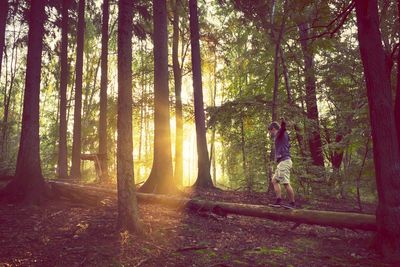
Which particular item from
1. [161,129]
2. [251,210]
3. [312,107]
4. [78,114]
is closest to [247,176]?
[312,107]

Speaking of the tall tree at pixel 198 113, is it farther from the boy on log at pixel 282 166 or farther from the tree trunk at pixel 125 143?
the tree trunk at pixel 125 143

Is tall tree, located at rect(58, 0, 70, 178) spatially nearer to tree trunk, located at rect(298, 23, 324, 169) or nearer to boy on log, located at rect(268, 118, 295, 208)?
tree trunk, located at rect(298, 23, 324, 169)

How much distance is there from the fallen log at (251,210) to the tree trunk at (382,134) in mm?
831

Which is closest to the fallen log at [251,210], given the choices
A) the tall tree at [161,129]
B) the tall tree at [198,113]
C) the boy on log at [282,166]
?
the boy on log at [282,166]

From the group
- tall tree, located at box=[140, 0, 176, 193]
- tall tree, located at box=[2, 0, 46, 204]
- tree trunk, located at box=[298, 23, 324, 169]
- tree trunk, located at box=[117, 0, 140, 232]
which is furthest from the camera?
tree trunk, located at box=[298, 23, 324, 169]

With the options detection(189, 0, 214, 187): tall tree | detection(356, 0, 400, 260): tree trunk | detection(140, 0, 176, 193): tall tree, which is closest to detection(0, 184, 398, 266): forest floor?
detection(356, 0, 400, 260): tree trunk

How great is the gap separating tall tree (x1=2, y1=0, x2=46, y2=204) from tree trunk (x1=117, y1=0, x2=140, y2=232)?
3483mm

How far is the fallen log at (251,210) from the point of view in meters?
6.46

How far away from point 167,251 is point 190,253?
0.40 metres

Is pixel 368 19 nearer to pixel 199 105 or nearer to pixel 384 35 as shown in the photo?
pixel 384 35

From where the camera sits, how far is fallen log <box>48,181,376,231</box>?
6.46 metres

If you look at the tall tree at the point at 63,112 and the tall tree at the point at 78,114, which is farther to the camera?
the tall tree at the point at 78,114

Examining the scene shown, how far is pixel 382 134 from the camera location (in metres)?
5.55

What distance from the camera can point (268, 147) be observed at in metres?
13.5
